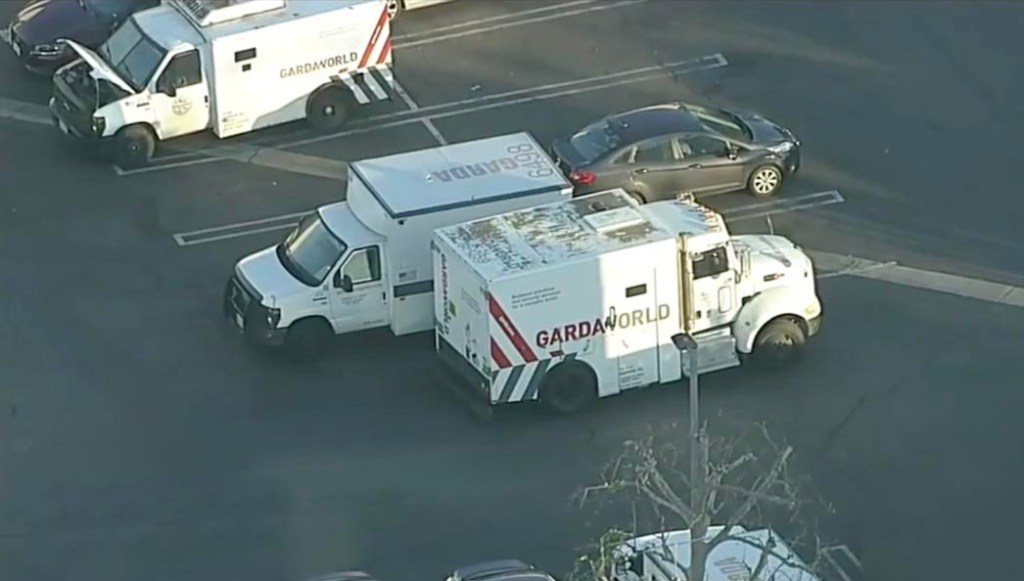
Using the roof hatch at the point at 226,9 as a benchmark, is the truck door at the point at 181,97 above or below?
below

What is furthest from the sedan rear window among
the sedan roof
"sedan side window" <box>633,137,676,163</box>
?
"sedan side window" <box>633,137,676,163</box>

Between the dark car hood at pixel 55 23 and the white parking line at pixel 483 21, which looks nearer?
the dark car hood at pixel 55 23

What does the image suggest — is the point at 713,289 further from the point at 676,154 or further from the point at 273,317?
the point at 273,317

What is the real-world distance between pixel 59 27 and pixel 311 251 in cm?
945

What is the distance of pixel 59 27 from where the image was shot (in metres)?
40.0

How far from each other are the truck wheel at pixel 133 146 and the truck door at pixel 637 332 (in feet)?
31.7

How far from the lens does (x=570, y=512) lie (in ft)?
95.8

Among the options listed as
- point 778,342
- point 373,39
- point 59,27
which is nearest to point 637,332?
point 778,342

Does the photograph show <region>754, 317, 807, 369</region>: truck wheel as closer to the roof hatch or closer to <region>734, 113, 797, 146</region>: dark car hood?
<region>734, 113, 797, 146</region>: dark car hood

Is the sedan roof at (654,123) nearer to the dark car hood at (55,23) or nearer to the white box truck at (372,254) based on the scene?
the white box truck at (372,254)

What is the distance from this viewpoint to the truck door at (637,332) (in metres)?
30.6

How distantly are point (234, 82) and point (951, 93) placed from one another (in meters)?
10.8

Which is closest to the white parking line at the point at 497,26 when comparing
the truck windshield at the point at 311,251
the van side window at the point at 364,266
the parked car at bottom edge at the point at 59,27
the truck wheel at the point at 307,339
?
the parked car at bottom edge at the point at 59,27

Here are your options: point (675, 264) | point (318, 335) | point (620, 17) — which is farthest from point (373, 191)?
point (620, 17)
